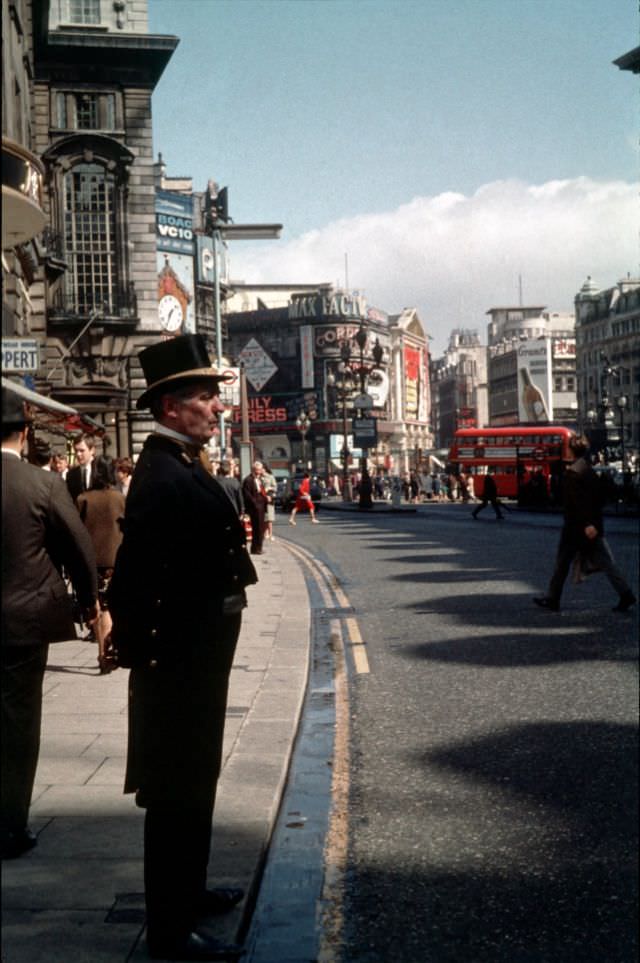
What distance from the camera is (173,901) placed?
3299 millimetres

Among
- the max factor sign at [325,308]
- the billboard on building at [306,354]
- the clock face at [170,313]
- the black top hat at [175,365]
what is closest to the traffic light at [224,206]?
the black top hat at [175,365]

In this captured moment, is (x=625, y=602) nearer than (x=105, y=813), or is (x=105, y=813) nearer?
(x=105, y=813)

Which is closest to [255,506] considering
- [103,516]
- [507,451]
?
[103,516]

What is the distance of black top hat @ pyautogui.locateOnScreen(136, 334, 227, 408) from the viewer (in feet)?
9.30

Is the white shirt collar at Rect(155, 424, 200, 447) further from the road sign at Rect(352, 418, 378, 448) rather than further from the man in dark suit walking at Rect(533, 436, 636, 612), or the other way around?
the road sign at Rect(352, 418, 378, 448)

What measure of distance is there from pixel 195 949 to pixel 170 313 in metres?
66.9

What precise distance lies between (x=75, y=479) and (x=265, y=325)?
128 metres

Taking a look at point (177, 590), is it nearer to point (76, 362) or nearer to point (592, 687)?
point (592, 687)

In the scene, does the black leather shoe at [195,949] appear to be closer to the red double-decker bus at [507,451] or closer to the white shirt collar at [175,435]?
the white shirt collar at [175,435]

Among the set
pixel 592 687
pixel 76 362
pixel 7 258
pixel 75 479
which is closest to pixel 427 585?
pixel 75 479

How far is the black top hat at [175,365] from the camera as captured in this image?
2.84 metres

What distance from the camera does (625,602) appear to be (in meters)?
13.9

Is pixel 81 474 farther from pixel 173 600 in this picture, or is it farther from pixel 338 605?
pixel 173 600

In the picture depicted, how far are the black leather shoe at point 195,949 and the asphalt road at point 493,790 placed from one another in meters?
0.56
